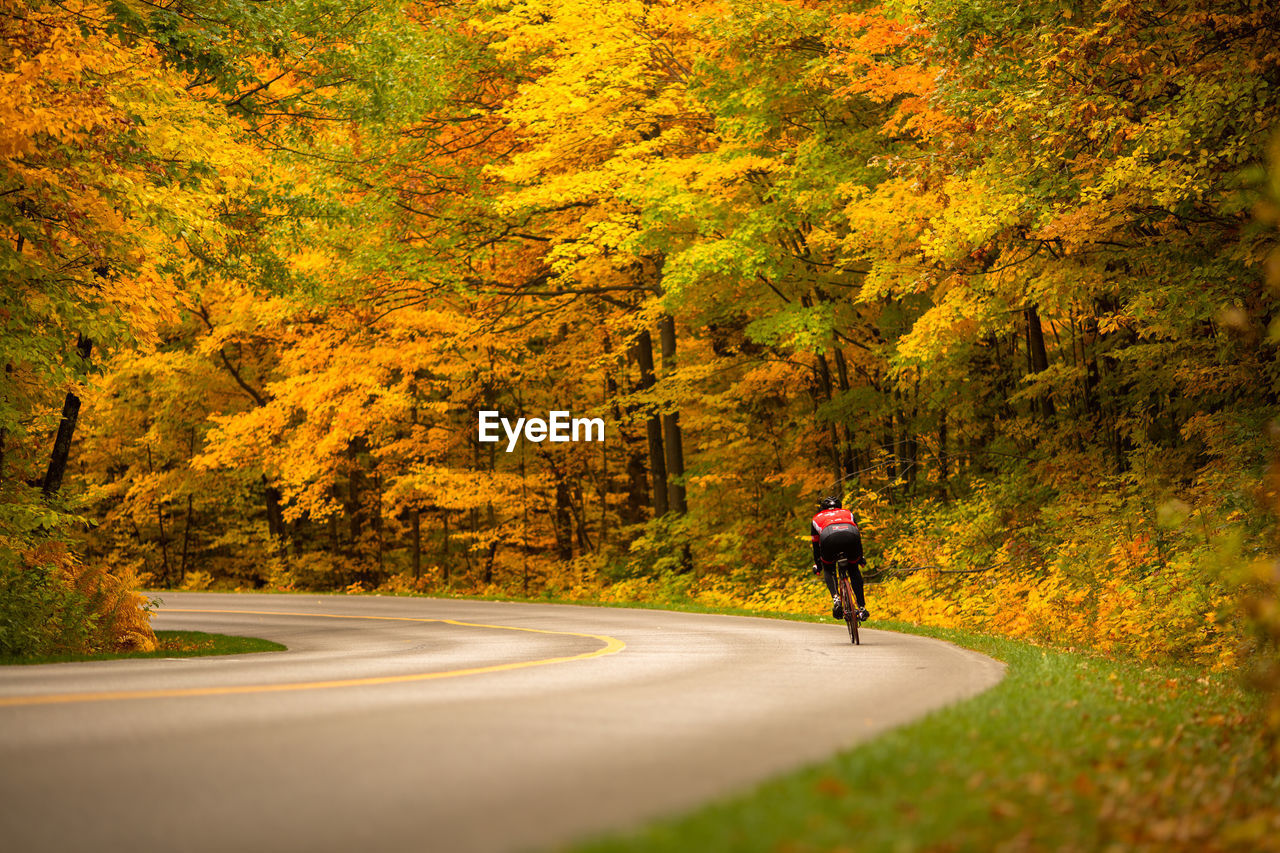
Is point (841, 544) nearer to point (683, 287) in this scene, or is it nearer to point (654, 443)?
point (683, 287)

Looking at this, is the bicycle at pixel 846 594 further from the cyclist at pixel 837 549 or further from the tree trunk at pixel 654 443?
the tree trunk at pixel 654 443

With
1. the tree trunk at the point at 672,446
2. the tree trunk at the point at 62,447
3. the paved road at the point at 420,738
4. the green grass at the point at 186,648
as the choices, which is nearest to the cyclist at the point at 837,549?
the paved road at the point at 420,738

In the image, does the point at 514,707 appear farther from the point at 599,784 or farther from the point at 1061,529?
the point at 1061,529

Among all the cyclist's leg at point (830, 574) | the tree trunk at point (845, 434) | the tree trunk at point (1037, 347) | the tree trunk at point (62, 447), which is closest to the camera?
the cyclist's leg at point (830, 574)

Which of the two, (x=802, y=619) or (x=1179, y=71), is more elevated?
(x=1179, y=71)

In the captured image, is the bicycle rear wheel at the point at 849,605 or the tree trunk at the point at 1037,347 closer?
the bicycle rear wheel at the point at 849,605

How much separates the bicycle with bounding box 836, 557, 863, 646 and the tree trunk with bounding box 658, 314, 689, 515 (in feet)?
49.3

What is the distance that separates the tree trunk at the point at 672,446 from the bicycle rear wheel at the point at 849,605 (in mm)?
15105

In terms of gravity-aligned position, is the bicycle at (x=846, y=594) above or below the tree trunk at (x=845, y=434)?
below

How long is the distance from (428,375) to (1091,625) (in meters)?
24.0

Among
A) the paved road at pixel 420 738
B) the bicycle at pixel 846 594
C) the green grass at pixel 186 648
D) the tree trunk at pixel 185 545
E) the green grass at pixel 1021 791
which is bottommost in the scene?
the green grass at pixel 1021 791

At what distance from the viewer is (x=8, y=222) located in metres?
14.5

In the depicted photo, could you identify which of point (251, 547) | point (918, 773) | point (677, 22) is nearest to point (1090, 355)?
point (677, 22)

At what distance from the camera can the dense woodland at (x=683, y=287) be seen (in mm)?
14883
